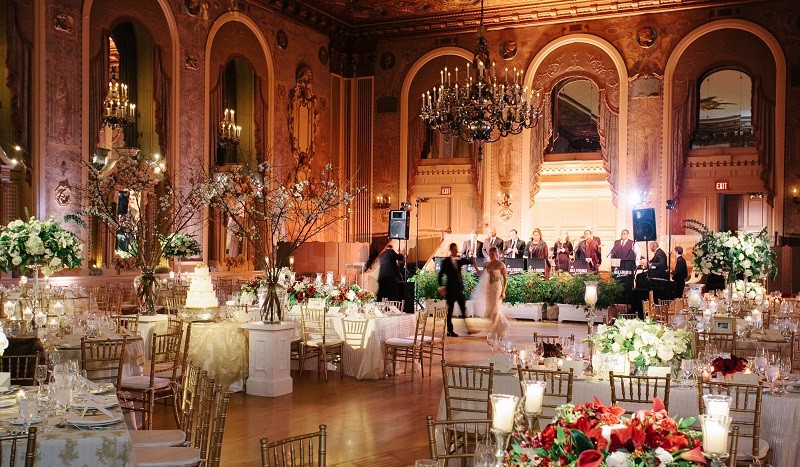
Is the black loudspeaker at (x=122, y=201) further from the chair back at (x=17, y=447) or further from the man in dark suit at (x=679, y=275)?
the chair back at (x=17, y=447)

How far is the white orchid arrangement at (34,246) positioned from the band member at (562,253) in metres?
12.6

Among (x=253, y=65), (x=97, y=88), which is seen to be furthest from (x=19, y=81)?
(x=253, y=65)

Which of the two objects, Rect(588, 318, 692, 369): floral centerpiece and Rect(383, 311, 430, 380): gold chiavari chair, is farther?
Rect(383, 311, 430, 380): gold chiavari chair

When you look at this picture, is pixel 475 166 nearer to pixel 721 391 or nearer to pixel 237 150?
pixel 237 150

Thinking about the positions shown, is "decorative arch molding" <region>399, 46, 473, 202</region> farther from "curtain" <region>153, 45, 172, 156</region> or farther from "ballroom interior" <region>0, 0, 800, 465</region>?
"curtain" <region>153, 45, 172, 156</region>

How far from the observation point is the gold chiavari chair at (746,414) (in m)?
4.58

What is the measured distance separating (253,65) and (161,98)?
306 centimetres

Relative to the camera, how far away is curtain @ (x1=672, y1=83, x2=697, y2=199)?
19.4 meters

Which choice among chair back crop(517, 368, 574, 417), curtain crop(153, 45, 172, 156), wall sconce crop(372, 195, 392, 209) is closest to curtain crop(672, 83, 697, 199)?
wall sconce crop(372, 195, 392, 209)

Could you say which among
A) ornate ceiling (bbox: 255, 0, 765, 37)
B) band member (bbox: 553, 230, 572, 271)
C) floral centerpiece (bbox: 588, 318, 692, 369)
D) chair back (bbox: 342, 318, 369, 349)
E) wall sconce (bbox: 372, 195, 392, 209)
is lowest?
chair back (bbox: 342, 318, 369, 349)

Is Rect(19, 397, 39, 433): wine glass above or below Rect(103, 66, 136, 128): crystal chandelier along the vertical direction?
below

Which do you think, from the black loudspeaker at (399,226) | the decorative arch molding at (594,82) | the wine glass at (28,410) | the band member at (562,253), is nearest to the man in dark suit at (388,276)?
the black loudspeaker at (399,226)

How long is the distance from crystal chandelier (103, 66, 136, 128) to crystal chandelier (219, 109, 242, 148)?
2343mm

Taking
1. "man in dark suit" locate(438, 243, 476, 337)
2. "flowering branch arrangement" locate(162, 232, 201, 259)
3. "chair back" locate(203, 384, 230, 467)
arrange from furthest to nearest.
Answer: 1. "man in dark suit" locate(438, 243, 476, 337)
2. "flowering branch arrangement" locate(162, 232, 201, 259)
3. "chair back" locate(203, 384, 230, 467)
